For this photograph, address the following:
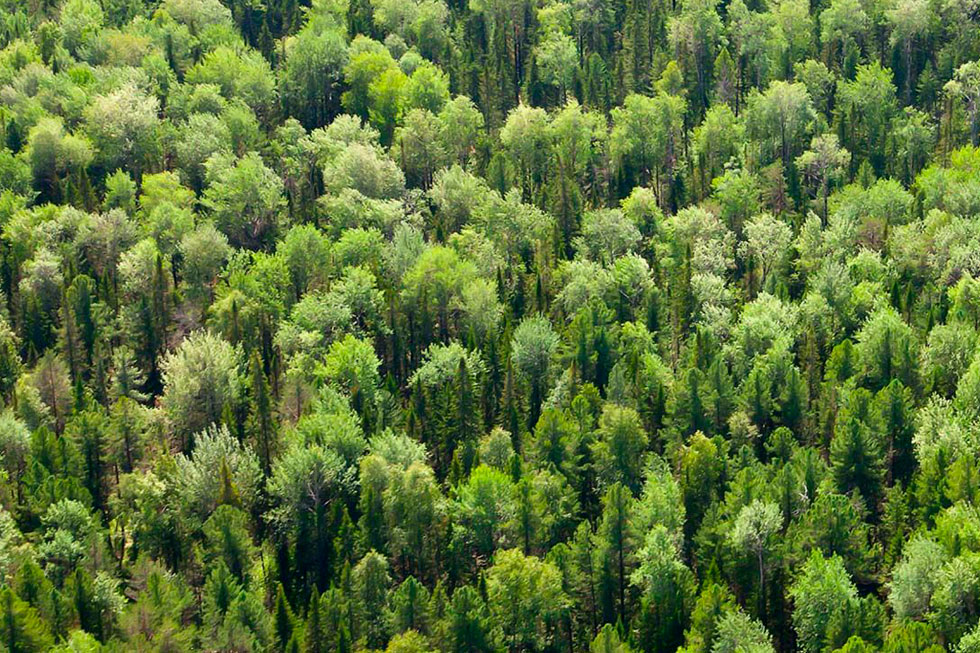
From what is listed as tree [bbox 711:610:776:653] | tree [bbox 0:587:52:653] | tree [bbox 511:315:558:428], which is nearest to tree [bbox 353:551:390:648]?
tree [bbox 0:587:52:653]

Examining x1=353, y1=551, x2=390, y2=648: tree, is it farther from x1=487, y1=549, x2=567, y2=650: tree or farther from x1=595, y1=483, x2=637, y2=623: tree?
x1=595, y1=483, x2=637, y2=623: tree

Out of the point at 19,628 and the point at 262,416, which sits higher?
the point at 262,416

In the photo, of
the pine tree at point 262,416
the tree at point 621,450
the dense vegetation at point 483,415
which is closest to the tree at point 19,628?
the dense vegetation at point 483,415

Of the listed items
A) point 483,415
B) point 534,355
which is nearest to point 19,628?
point 483,415

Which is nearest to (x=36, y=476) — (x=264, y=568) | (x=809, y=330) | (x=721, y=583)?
(x=264, y=568)

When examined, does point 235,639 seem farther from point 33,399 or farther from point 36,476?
point 33,399

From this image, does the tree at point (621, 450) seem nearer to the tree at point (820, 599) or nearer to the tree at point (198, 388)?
the tree at point (820, 599)

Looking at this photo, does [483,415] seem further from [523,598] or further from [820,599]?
[820,599]

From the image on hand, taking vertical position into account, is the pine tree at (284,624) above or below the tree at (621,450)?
below
